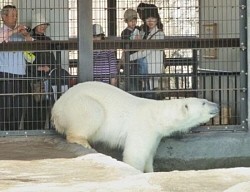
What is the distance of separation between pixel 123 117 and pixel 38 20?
1867 mm

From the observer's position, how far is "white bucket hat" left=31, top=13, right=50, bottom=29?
28.5ft

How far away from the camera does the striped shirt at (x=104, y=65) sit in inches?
337

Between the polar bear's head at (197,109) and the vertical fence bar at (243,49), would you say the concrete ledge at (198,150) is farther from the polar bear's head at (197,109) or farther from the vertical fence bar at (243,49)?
the polar bear's head at (197,109)

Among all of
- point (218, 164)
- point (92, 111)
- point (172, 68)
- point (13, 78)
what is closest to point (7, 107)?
point (13, 78)

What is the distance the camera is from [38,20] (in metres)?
8.70

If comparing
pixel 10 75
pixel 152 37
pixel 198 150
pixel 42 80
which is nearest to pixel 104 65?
pixel 152 37

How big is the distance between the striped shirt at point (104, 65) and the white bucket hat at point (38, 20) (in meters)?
0.78

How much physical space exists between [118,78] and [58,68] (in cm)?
79

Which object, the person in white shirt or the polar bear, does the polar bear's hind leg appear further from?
the person in white shirt

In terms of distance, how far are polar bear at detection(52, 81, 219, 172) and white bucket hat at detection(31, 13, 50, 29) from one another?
1185mm

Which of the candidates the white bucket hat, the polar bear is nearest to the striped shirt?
the polar bear

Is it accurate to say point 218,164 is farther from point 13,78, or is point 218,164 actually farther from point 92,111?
point 13,78

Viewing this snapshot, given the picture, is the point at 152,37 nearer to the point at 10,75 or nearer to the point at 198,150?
the point at 198,150

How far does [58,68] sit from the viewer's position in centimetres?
839
